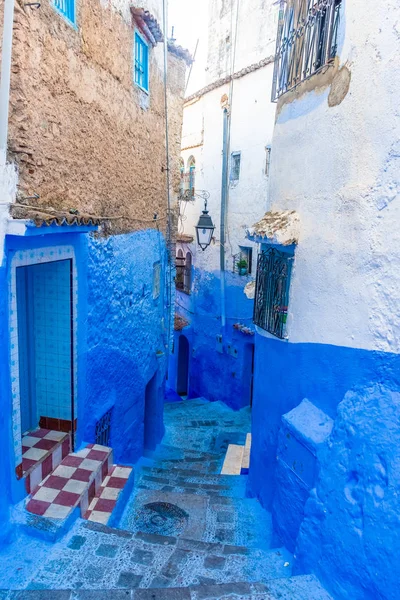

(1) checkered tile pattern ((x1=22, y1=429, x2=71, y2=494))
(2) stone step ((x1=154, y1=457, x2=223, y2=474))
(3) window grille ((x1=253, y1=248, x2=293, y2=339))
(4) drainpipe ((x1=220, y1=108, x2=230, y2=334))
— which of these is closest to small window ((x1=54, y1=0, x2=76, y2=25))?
(3) window grille ((x1=253, y1=248, x2=293, y2=339))

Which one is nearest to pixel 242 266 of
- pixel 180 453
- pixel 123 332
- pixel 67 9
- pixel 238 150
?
pixel 238 150

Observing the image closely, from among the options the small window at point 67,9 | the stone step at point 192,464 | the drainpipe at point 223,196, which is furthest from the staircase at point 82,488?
the drainpipe at point 223,196

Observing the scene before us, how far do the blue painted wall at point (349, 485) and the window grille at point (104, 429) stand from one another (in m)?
2.82

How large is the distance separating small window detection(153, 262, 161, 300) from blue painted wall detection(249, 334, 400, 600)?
4.68m

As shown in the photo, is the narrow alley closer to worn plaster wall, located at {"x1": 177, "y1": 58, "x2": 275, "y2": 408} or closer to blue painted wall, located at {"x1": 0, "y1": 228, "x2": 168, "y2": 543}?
blue painted wall, located at {"x1": 0, "y1": 228, "x2": 168, "y2": 543}

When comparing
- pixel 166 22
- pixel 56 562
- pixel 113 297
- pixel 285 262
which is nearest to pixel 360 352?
pixel 285 262

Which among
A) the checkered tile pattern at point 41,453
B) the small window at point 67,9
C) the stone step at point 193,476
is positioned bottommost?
the stone step at point 193,476

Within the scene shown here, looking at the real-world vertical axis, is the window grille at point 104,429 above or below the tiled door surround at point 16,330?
below

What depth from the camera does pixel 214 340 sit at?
1509cm

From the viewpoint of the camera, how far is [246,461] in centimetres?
892

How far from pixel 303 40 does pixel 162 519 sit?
6.33m

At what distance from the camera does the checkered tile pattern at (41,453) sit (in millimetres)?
4973

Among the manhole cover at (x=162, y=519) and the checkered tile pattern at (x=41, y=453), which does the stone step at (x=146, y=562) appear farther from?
the manhole cover at (x=162, y=519)

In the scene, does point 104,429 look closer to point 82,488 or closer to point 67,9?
point 82,488
